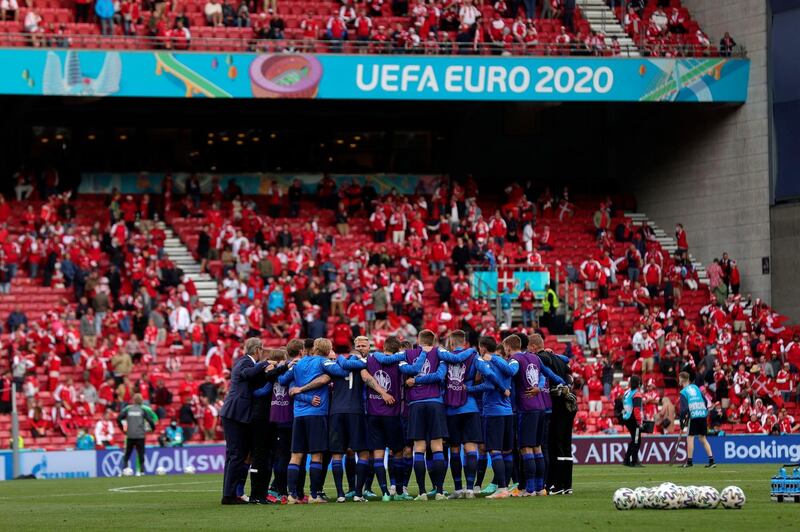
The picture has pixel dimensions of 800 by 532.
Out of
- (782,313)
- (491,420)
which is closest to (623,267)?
(782,313)

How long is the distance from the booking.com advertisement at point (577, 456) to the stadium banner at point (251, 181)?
587 inches

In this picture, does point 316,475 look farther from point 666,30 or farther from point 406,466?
point 666,30

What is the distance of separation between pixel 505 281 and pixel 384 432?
74.5 feet

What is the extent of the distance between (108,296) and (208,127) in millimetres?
11244

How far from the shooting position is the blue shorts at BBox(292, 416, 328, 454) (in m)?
19.0

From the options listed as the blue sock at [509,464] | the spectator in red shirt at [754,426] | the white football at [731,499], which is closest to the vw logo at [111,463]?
the blue sock at [509,464]

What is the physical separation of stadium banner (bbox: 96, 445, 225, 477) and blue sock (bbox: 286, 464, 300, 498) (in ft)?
42.0

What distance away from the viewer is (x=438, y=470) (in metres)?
19.1

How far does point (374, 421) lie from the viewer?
19.2 m

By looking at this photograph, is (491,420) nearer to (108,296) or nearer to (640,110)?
(108,296)

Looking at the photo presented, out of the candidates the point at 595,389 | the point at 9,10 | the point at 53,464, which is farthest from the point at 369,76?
the point at 53,464

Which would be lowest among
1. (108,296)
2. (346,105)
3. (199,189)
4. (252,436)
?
(252,436)

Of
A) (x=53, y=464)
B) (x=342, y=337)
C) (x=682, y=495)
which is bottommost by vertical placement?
(x=53, y=464)

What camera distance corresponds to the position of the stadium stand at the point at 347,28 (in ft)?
136
